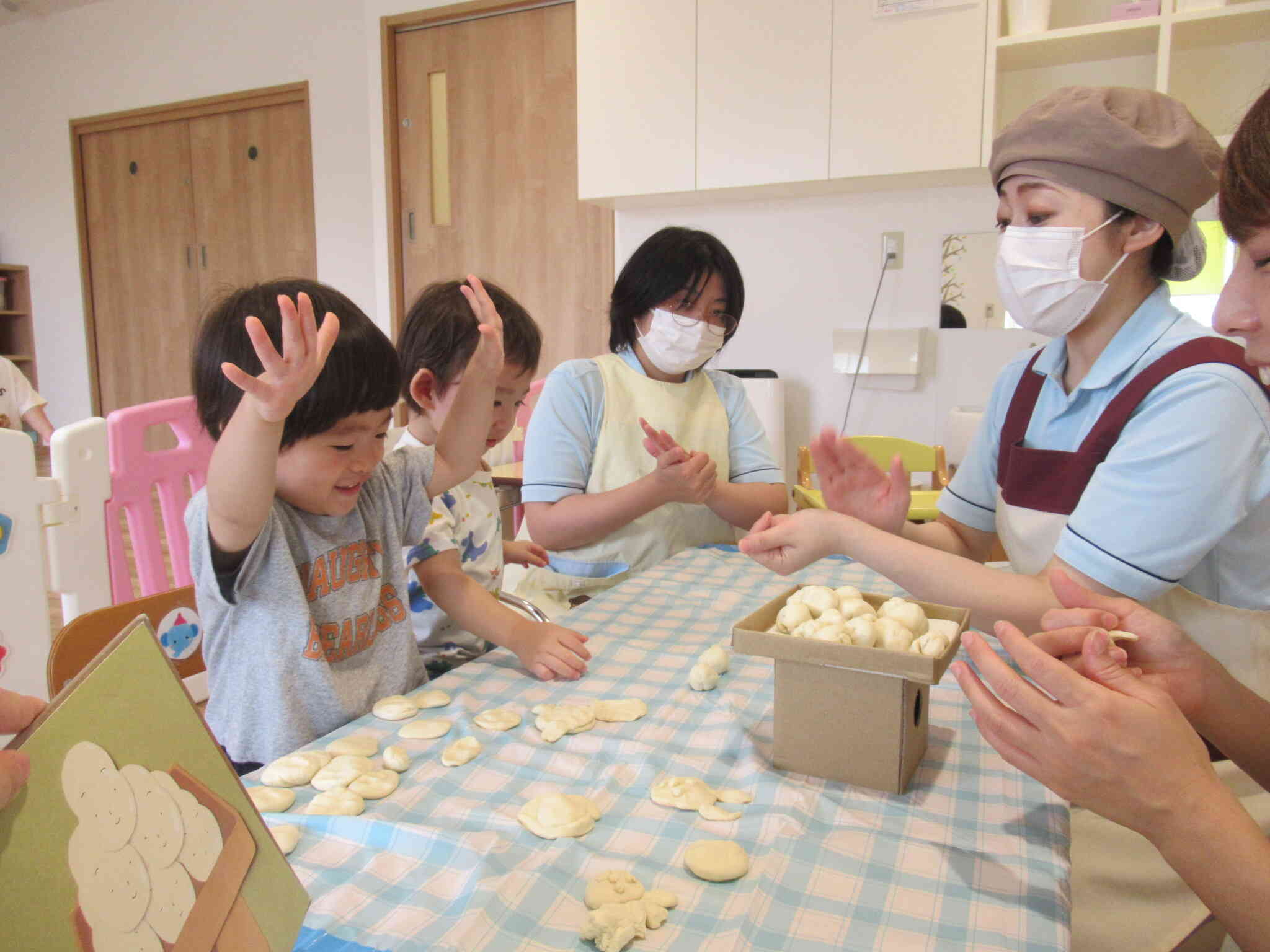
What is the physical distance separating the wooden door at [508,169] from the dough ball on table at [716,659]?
2834 mm

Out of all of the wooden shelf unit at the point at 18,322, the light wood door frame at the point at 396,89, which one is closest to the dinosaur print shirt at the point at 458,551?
the light wood door frame at the point at 396,89

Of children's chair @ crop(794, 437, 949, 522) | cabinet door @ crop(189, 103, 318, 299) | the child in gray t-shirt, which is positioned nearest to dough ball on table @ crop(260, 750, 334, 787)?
the child in gray t-shirt

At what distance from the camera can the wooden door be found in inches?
148

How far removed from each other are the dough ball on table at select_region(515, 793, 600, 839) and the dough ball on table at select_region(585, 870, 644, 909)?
0.21ft

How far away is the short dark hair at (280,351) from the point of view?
0.93 m

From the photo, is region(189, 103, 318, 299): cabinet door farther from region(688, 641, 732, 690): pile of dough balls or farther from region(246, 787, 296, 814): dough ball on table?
region(246, 787, 296, 814): dough ball on table

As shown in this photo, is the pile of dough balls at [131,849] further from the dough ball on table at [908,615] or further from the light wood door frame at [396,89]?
the light wood door frame at [396,89]

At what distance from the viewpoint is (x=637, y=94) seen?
9.65 feet

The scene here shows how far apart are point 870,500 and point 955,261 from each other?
201cm

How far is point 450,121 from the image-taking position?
3.97 metres

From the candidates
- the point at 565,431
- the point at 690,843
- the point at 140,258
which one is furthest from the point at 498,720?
the point at 140,258

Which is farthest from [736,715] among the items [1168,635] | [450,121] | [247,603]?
[450,121]

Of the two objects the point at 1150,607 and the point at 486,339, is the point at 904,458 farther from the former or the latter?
the point at 486,339

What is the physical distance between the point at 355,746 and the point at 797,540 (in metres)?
0.56
